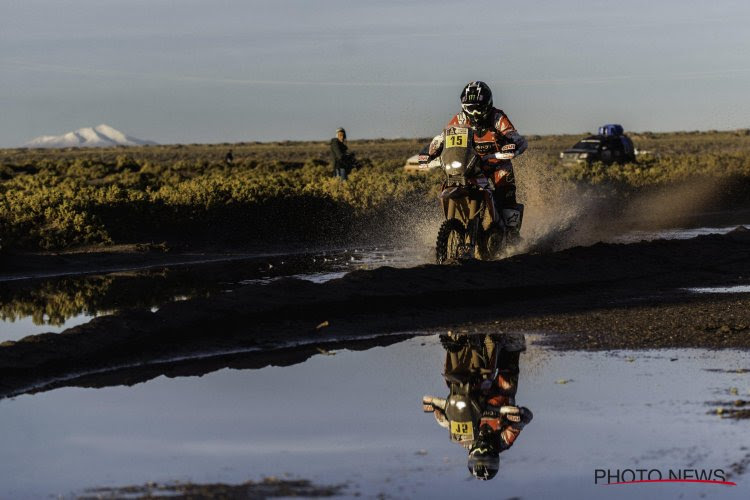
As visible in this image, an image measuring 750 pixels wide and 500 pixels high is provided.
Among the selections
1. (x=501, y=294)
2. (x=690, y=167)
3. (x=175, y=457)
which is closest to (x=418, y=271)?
(x=501, y=294)

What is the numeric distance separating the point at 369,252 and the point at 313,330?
9.63 meters

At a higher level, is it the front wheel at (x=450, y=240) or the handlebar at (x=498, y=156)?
the handlebar at (x=498, y=156)

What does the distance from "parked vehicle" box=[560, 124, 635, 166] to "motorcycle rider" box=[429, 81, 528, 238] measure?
3590 centimetres

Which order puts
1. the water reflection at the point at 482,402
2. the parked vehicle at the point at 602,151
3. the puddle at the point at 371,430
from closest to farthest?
the puddle at the point at 371,430 < the water reflection at the point at 482,402 < the parked vehicle at the point at 602,151

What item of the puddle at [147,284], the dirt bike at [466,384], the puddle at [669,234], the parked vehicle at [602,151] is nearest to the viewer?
the dirt bike at [466,384]

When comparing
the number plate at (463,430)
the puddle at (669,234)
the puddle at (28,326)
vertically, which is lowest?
the number plate at (463,430)

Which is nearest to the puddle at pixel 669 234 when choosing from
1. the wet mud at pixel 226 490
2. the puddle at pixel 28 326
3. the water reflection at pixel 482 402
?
the puddle at pixel 28 326

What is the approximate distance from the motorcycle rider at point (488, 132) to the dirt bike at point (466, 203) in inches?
6.7

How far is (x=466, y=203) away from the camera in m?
16.4

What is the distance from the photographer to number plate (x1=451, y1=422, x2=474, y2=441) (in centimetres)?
755

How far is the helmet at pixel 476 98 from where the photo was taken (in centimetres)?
1612

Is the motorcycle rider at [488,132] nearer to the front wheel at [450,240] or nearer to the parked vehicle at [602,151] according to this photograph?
the front wheel at [450,240]

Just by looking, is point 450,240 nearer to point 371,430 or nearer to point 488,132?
point 488,132

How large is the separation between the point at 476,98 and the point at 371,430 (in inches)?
350
